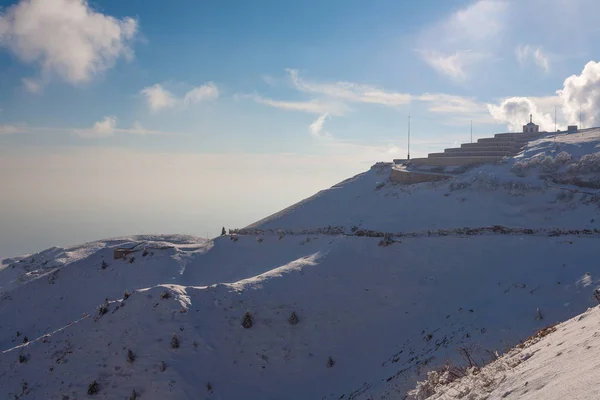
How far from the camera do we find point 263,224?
142 ft

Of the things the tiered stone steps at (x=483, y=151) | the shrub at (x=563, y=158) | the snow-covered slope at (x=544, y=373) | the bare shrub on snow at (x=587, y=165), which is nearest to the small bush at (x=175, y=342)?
the snow-covered slope at (x=544, y=373)

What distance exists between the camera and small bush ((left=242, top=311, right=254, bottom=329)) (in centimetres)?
2103

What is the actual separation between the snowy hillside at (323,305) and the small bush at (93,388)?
36 millimetres

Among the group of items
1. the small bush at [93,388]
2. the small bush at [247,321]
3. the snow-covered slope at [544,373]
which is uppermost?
the snow-covered slope at [544,373]

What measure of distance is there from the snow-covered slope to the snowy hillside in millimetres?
4551

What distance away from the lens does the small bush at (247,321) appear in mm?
21031

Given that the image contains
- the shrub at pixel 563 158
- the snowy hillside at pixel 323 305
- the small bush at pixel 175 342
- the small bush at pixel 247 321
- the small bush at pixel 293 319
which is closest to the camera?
the snowy hillside at pixel 323 305

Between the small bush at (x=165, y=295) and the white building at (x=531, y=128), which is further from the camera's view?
the white building at (x=531, y=128)

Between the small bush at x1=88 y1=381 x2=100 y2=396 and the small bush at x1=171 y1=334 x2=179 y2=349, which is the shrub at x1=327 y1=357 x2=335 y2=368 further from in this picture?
the small bush at x1=88 y1=381 x2=100 y2=396

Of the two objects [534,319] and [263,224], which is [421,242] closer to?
[534,319]

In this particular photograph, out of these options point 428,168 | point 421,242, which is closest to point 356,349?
point 421,242

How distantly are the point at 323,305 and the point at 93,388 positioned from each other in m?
10.4

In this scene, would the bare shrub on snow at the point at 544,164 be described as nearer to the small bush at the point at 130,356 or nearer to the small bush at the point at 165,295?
the small bush at the point at 165,295

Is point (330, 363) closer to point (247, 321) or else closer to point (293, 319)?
point (293, 319)
